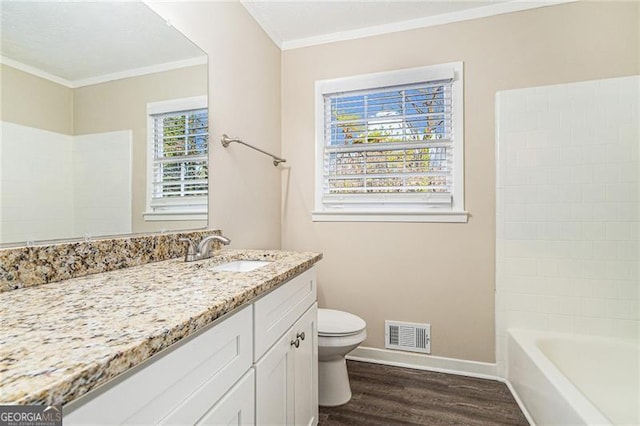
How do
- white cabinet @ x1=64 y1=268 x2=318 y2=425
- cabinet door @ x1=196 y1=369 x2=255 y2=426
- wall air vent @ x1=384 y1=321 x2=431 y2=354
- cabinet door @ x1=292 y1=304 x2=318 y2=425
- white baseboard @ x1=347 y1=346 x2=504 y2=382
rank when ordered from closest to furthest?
white cabinet @ x1=64 y1=268 x2=318 y2=425 → cabinet door @ x1=196 y1=369 x2=255 y2=426 → cabinet door @ x1=292 y1=304 x2=318 y2=425 → white baseboard @ x1=347 y1=346 x2=504 y2=382 → wall air vent @ x1=384 y1=321 x2=431 y2=354

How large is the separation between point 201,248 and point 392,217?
133 cm

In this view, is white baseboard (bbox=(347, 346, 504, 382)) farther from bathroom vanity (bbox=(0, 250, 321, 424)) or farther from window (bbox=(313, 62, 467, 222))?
bathroom vanity (bbox=(0, 250, 321, 424))

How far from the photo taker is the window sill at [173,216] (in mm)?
1371

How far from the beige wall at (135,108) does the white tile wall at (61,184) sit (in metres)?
0.04

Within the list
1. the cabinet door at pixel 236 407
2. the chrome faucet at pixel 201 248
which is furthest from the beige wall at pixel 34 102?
the cabinet door at pixel 236 407

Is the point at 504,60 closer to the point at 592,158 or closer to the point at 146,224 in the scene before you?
the point at 592,158

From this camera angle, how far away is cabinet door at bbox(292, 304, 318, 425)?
128 centimetres

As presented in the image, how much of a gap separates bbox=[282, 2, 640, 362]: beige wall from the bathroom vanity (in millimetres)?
1114

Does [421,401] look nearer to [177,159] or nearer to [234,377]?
[234,377]

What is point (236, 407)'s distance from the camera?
0.83 metres

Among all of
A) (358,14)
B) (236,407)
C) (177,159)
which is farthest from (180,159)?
(358,14)

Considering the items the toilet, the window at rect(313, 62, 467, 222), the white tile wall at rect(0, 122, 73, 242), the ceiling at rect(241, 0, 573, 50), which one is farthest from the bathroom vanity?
the ceiling at rect(241, 0, 573, 50)

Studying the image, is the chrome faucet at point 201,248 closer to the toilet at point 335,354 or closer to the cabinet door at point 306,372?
the cabinet door at point 306,372

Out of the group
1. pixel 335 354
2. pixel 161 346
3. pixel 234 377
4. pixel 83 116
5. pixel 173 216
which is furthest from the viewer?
pixel 335 354
